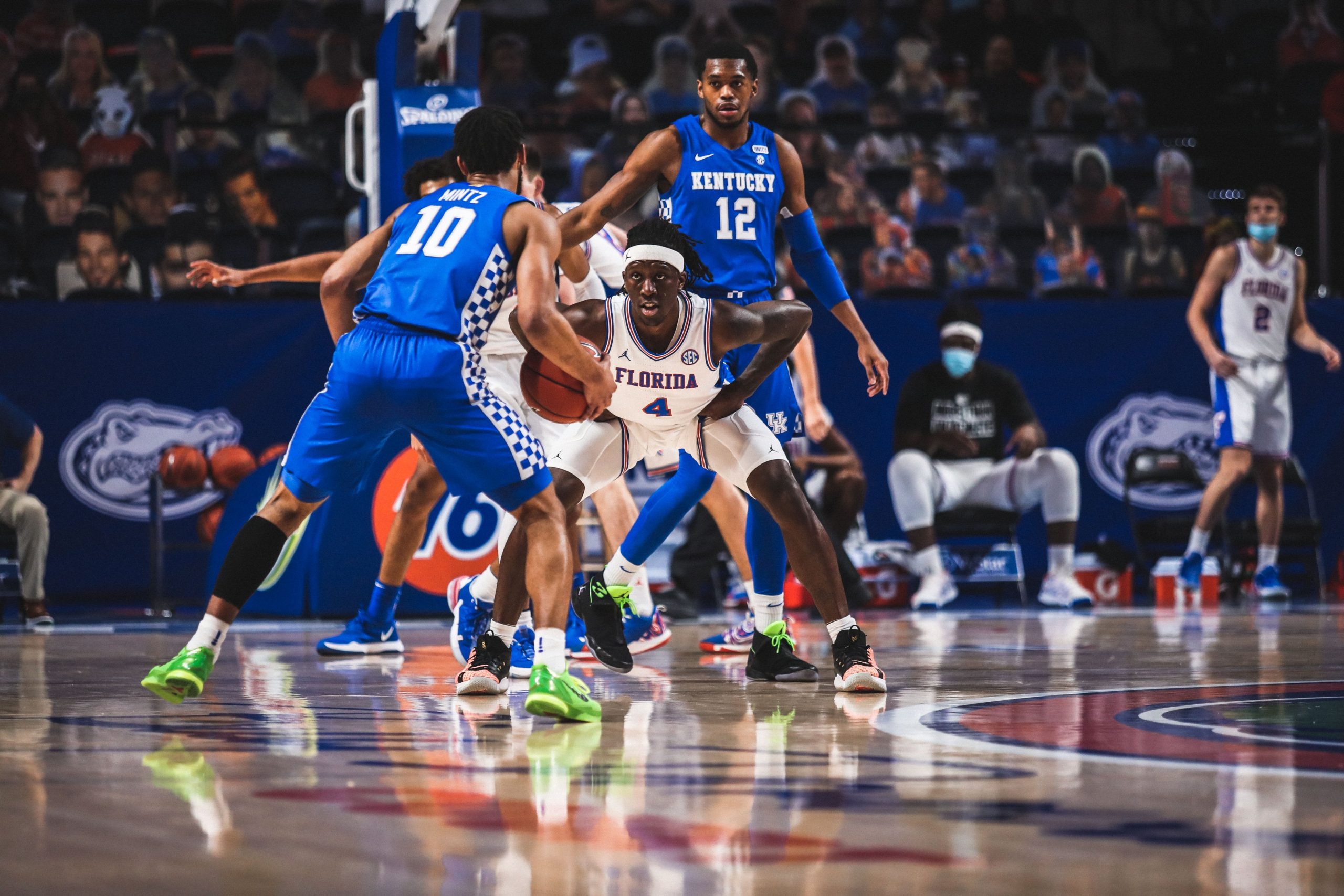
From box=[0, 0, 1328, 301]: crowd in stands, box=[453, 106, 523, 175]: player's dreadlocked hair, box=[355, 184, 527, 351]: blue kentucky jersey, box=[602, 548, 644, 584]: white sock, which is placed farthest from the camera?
box=[0, 0, 1328, 301]: crowd in stands

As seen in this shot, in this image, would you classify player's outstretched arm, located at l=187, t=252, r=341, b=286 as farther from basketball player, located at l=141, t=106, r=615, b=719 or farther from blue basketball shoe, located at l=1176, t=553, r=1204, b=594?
blue basketball shoe, located at l=1176, t=553, r=1204, b=594

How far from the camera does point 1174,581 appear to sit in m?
10.4

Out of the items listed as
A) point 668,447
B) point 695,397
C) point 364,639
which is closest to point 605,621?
point 668,447

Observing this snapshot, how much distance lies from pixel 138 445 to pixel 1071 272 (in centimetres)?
625

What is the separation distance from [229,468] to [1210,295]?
607cm

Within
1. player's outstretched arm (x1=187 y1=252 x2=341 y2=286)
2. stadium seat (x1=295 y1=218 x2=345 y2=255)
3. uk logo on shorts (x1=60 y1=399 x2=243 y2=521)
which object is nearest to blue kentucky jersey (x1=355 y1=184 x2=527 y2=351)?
player's outstretched arm (x1=187 y1=252 x2=341 y2=286)

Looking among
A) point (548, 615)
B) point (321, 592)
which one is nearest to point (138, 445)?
point (321, 592)

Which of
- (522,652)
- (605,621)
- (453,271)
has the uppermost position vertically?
(453,271)

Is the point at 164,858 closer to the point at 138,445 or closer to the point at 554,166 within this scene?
the point at 138,445

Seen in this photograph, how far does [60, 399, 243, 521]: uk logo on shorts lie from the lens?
32.4 ft

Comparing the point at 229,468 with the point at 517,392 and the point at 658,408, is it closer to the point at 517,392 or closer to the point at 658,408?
the point at 517,392

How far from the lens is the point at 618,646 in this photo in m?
5.77

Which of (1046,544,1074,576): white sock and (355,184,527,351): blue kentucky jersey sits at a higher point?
(355,184,527,351): blue kentucky jersey

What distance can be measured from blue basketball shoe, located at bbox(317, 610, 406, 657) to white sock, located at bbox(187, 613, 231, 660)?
2.04 meters
